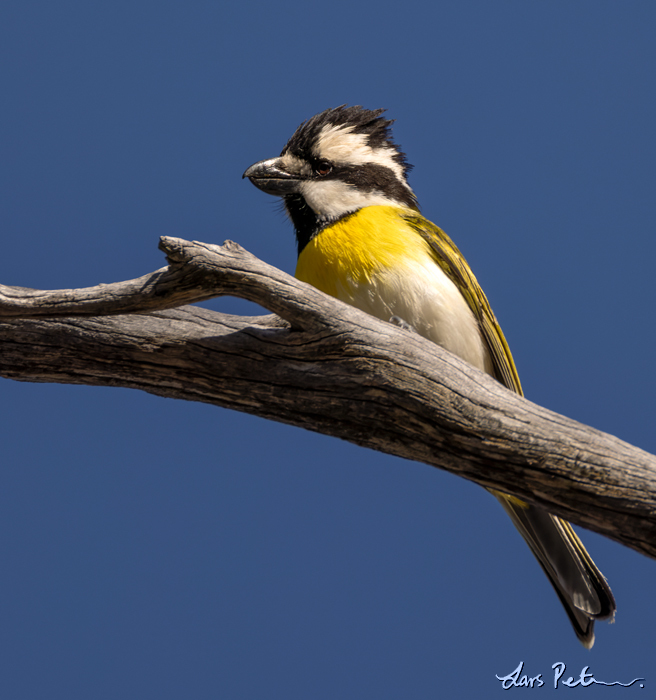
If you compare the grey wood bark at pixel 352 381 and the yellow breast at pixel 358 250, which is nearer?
the grey wood bark at pixel 352 381

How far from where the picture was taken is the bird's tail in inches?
120

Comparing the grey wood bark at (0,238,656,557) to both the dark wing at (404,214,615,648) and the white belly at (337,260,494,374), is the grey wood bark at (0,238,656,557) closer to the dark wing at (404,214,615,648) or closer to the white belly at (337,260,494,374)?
the white belly at (337,260,494,374)

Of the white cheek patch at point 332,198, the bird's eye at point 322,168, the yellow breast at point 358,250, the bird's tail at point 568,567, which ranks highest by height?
the bird's eye at point 322,168

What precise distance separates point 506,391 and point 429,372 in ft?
1.14

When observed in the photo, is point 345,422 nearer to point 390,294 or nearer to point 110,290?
point 390,294

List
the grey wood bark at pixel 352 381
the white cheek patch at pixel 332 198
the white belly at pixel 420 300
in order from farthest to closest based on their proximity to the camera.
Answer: the white cheek patch at pixel 332 198 → the white belly at pixel 420 300 → the grey wood bark at pixel 352 381

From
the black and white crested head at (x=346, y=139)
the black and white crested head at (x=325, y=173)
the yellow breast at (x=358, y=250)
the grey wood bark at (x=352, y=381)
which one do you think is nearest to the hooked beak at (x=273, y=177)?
the black and white crested head at (x=325, y=173)

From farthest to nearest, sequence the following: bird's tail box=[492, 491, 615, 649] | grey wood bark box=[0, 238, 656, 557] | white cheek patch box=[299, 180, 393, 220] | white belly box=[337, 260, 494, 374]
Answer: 1. white cheek patch box=[299, 180, 393, 220]
2. bird's tail box=[492, 491, 615, 649]
3. white belly box=[337, 260, 494, 374]
4. grey wood bark box=[0, 238, 656, 557]

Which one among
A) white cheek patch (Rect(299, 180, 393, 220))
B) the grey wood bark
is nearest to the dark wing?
white cheek patch (Rect(299, 180, 393, 220))

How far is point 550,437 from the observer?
102 inches

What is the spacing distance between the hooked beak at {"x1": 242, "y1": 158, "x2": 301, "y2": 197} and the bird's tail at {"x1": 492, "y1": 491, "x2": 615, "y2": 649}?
1837 millimetres

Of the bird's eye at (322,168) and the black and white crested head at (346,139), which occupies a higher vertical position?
the black and white crested head at (346,139)

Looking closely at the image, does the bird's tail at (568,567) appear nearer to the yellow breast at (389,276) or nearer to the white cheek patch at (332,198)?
the yellow breast at (389,276)

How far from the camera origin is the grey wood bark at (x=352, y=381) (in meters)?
2.48
